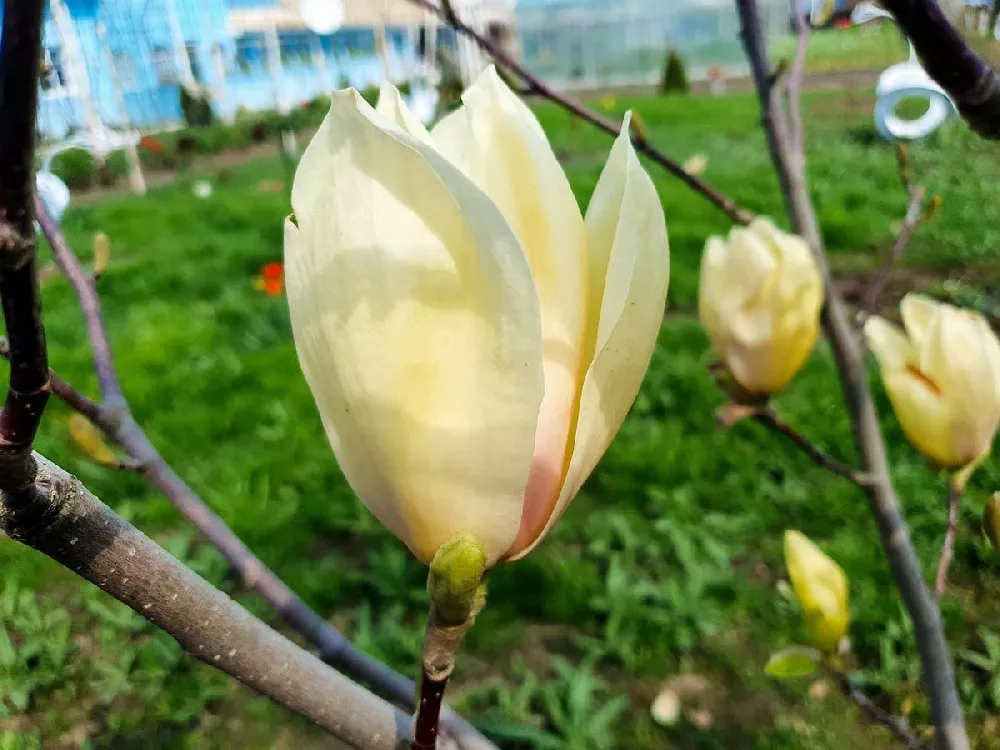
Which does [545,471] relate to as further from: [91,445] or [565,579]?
[565,579]

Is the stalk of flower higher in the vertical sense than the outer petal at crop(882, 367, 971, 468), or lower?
higher

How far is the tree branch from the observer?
0.27 m

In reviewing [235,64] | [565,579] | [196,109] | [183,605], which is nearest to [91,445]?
[183,605]

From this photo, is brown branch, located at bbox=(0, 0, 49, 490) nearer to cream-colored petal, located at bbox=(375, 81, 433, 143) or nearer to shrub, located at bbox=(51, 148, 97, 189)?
cream-colored petal, located at bbox=(375, 81, 433, 143)

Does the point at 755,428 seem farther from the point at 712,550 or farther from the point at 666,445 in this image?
the point at 712,550

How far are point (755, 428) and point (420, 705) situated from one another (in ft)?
6.71

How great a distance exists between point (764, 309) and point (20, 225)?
2.13 ft

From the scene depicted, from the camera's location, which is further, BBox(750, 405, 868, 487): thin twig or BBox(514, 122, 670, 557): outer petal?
BBox(750, 405, 868, 487): thin twig

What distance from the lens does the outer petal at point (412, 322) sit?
1.04 ft

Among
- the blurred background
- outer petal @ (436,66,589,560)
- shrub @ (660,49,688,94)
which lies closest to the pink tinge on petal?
outer petal @ (436,66,589,560)

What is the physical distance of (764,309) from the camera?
0.73 m

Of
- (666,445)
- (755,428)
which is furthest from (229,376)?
(755,428)

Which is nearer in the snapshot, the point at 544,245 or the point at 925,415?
the point at 544,245

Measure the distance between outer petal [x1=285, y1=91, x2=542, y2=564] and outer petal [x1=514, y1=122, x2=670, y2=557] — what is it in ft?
0.11
